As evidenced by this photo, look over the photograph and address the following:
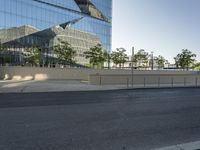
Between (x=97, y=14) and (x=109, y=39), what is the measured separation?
776 centimetres

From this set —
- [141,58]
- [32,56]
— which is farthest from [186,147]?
[141,58]

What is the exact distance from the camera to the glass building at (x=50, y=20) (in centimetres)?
5362

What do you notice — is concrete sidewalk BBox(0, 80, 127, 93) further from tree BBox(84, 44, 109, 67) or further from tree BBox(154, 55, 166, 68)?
tree BBox(154, 55, 166, 68)

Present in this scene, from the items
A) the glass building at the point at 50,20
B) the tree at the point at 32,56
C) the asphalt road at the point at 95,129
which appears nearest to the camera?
the asphalt road at the point at 95,129

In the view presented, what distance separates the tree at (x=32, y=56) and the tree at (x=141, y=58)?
86.5 ft

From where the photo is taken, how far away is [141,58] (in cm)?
7138

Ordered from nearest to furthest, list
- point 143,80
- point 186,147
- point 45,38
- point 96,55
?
point 186,147 → point 143,80 → point 96,55 → point 45,38

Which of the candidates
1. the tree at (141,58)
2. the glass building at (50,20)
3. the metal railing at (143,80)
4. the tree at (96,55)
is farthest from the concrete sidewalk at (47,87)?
the tree at (141,58)

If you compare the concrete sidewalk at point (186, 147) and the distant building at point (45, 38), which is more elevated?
the distant building at point (45, 38)

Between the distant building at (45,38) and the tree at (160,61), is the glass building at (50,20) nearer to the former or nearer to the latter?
the distant building at (45,38)

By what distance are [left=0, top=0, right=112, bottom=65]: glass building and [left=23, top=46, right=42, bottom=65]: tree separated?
2.15 m

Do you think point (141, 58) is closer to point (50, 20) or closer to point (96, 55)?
point (96, 55)

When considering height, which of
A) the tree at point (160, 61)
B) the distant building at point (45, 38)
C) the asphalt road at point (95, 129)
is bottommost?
the asphalt road at point (95, 129)

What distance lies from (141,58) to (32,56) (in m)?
30.1
